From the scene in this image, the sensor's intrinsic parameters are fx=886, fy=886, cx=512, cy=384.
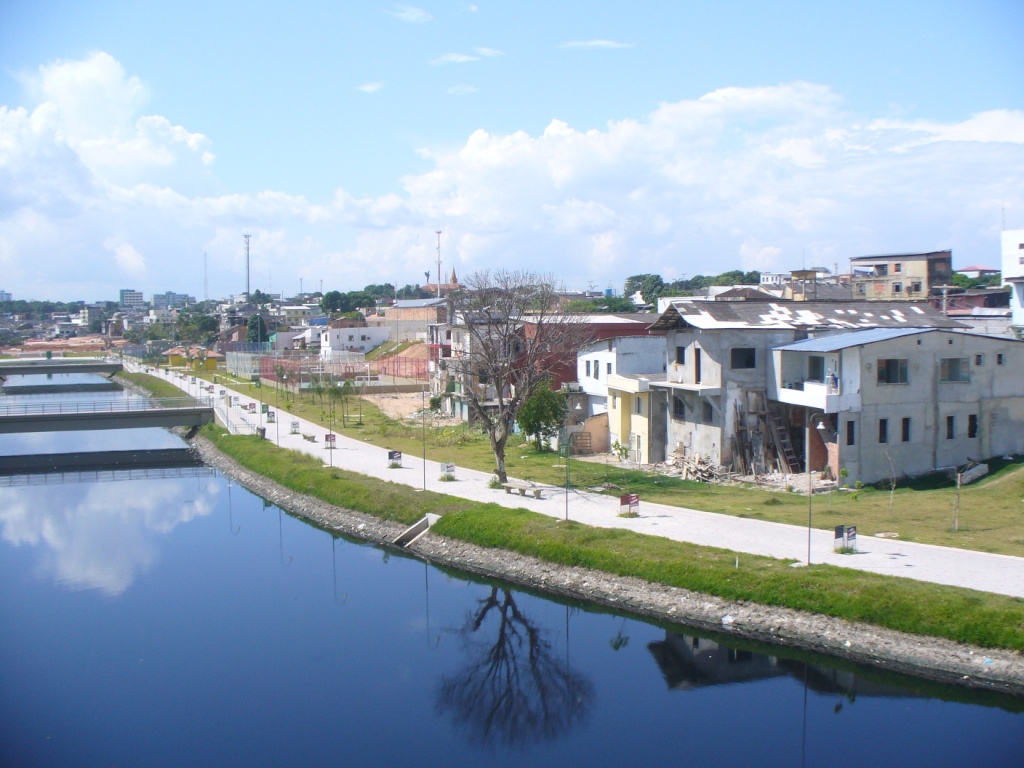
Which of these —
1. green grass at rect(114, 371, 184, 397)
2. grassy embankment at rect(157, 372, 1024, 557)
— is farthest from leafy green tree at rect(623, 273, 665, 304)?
grassy embankment at rect(157, 372, 1024, 557)

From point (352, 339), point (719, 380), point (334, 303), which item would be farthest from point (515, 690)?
point (334, 303)

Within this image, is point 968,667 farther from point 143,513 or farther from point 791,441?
point 143,513

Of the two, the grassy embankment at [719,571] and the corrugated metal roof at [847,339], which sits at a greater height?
the corrugated metal roof at [847,339]

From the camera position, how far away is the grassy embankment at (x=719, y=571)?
1711 cm

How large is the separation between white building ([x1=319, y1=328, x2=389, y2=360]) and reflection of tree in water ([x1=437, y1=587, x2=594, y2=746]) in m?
69.2

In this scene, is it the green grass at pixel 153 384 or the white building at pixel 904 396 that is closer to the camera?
the white building at pixel 904 396

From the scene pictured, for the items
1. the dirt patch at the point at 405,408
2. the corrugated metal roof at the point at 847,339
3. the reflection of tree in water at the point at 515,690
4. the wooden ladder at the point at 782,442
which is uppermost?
the corrugated metal roof at the point at 847,339

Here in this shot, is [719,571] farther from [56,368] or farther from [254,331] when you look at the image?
[254,331]

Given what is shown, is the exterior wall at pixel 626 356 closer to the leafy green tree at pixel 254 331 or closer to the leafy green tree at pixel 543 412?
the leafy green tree at pixel 543 412

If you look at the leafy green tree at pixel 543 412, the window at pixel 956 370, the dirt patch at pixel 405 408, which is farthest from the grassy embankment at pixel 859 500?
the dirt patch at pixel 405 408

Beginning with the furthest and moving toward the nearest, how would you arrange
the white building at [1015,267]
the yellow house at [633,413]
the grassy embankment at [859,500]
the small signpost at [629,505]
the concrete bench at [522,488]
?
the white building at [1015,267], the yellow house at [633,413], the concrete bench at [522,488], the small signpost at [629,505], the grassy embankment at [859,500]

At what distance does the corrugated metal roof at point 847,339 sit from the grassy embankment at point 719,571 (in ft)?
33.3

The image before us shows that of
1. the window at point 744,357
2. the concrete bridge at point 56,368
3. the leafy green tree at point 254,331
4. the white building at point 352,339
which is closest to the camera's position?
the window at point 744,357

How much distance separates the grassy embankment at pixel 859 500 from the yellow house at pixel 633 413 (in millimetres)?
1474
